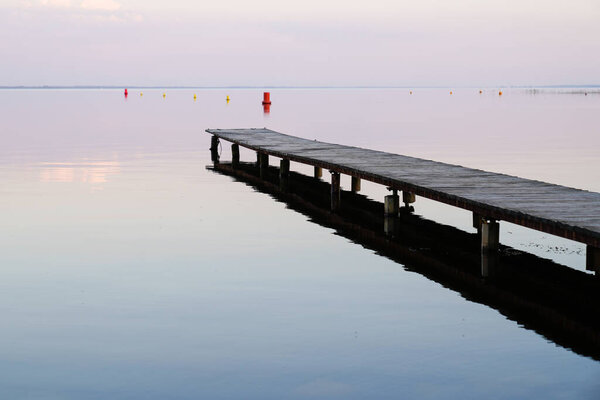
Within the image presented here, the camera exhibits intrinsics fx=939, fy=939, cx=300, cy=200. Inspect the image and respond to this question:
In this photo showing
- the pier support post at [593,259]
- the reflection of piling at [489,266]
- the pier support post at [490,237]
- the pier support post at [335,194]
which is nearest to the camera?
the pier support post at [593,259]

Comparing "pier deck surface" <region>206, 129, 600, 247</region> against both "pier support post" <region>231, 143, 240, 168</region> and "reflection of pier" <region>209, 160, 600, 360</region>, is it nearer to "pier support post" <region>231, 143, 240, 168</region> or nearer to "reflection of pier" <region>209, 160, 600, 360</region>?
"reflection of pier" <region>209, 160, 600, 360</region>

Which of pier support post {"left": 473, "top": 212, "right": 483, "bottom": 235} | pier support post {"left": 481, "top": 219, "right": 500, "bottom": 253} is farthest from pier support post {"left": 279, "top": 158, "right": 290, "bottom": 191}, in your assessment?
pier support post {"left": 481, "top": 219, "right": 500, "bottom": 253}

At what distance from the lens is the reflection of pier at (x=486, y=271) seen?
11062 millimetres

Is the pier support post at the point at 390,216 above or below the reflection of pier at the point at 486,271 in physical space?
above

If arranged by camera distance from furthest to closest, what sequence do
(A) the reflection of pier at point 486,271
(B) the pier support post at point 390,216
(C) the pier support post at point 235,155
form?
(C) the pier support post at point 235,155
(B) the pier support post at point 390,216
(A) the reflection of pier at point 486,271

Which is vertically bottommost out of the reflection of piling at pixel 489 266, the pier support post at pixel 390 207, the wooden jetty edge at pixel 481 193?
the reflection of piling at pixel 489 266

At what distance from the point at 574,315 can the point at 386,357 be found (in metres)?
3.02

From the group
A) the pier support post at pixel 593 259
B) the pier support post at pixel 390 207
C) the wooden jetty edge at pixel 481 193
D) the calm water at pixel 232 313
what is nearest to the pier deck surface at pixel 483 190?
the wooden jetty edge at pixel 481 193

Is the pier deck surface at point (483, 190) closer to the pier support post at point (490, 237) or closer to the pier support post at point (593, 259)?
the pier support post at point (490, 237)

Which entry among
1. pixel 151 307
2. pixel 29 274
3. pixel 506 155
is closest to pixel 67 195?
pixel 29 274

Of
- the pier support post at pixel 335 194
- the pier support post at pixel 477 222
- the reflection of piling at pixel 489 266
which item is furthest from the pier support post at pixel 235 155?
the reflection of piling at pixel 489 266

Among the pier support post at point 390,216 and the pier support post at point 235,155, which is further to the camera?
the pier support post at point 235,155

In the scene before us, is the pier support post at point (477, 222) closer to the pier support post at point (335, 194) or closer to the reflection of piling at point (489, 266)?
the reflection of piling at point (489, 266)

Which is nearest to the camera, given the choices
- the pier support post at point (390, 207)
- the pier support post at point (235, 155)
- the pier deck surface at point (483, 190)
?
the pier deck surface at point (483, 190)
